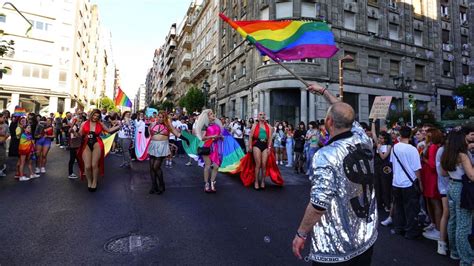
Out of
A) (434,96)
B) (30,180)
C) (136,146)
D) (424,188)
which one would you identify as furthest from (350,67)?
(30,180)

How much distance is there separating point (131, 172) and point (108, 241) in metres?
5.80

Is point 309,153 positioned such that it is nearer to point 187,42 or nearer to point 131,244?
point 131,244

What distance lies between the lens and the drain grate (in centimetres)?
375

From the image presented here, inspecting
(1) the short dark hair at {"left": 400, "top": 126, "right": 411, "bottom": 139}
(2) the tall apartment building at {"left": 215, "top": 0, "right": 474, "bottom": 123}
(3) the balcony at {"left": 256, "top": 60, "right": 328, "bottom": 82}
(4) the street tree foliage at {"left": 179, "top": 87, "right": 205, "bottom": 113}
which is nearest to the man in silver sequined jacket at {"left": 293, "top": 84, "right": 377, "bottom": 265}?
(1) the short dark hair at {"left": 400, "top": 126, "right": 411, "bottom": 139}

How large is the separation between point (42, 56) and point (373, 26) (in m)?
38.7

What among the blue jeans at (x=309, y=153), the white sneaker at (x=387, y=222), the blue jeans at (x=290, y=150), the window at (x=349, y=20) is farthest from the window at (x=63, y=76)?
the white sneaker at (x=387, y=222)

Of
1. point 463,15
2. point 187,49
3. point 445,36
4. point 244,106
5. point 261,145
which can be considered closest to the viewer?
point 261,145

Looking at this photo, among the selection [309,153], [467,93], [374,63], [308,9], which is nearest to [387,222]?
[309,153]

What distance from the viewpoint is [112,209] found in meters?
5.48

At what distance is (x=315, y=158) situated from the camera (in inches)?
83.9

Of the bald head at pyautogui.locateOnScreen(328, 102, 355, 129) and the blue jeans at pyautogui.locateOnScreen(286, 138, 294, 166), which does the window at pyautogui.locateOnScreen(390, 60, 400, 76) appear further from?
the bald head at pyautogui.locateOnScreen(328, 102, 355, 129)

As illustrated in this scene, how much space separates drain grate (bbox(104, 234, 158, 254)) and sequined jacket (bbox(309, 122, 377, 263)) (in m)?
2.53

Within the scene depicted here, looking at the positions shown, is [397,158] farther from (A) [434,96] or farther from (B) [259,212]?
(A) [434,96]

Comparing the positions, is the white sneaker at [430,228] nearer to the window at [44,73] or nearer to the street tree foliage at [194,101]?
A: the street tree foliage at [194,101]
